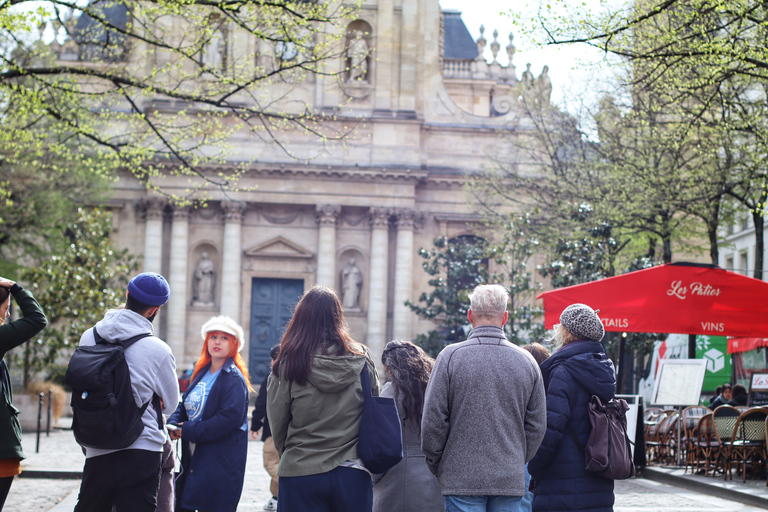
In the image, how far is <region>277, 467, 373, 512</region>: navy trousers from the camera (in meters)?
5.26

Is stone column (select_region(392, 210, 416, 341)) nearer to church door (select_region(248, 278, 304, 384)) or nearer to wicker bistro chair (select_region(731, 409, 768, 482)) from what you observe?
church door (select_region(248, 278, 304, 384))

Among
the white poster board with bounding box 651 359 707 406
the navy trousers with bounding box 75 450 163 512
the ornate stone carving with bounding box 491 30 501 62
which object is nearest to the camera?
the navy trousers with bounding box 75 450 163 512

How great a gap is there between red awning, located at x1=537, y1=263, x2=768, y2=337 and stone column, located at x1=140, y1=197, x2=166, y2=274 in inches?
1119

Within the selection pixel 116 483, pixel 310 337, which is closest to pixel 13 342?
pixel 116 483

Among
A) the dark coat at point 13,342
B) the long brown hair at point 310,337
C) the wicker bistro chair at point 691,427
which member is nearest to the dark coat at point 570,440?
the long brown hair at point 310,337

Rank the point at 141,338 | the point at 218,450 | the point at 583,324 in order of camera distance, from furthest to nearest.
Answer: the point at 218,450 < the point at 583,324 < the point at 141,338

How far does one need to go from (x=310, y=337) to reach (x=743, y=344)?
781 inches

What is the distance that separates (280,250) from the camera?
3934 centimetres

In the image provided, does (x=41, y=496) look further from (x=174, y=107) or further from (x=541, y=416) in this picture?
(x=174, y=107)

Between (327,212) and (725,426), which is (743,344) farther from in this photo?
(327,212)

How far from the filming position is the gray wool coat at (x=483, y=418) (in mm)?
5414

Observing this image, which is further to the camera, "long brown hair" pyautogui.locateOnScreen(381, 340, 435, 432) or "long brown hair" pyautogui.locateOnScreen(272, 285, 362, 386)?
"long brown hair" pyautogui.locateOnScreen(381, 340, 435, 432)

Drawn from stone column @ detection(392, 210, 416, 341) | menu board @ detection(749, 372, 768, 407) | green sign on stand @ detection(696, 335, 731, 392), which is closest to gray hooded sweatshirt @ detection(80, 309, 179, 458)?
menu board @ detection(749, 372, 768, 407)

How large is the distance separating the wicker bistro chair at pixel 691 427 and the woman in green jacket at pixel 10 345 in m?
11.7
